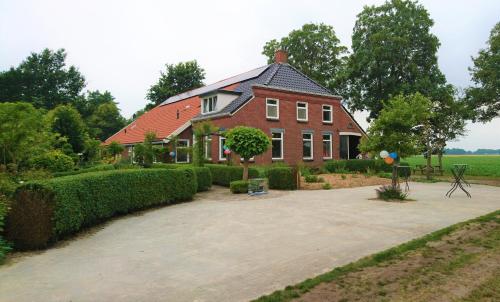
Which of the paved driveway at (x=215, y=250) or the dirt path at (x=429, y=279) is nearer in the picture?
the dirt path at (x=429, y=279)

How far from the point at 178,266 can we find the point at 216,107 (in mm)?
19582

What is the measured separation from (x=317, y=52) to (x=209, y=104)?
20.8 m

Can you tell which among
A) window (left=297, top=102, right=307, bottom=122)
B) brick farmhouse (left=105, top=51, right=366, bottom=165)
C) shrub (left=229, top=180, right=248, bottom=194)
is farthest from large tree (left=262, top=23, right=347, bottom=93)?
shrub (left=229, top=180, right=248, bottom=194)

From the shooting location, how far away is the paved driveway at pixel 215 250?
455cm

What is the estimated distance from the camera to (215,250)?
630cm

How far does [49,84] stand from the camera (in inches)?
1881

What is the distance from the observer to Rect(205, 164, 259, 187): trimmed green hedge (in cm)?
1689

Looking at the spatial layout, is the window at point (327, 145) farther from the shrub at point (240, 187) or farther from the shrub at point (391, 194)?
the shrub at point (391, 194)

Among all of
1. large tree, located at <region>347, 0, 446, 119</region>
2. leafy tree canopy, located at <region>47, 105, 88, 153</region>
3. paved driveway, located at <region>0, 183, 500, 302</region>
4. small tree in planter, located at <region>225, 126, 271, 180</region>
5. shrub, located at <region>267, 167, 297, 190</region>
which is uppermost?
large tree, located at <region>347, 0, 446, 119</region>

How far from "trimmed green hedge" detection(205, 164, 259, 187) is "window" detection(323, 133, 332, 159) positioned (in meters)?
12.1

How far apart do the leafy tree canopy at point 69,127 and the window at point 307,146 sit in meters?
15.4

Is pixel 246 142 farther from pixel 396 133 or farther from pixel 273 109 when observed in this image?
pixel 273 109

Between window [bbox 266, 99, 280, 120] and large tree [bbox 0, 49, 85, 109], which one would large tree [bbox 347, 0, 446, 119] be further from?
large tree [bbox 0, 49, 85, 109]

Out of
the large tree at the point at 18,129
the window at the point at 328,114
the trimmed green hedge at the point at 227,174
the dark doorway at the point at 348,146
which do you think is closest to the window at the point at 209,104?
the trimmed green hedge at the point at 227,174
